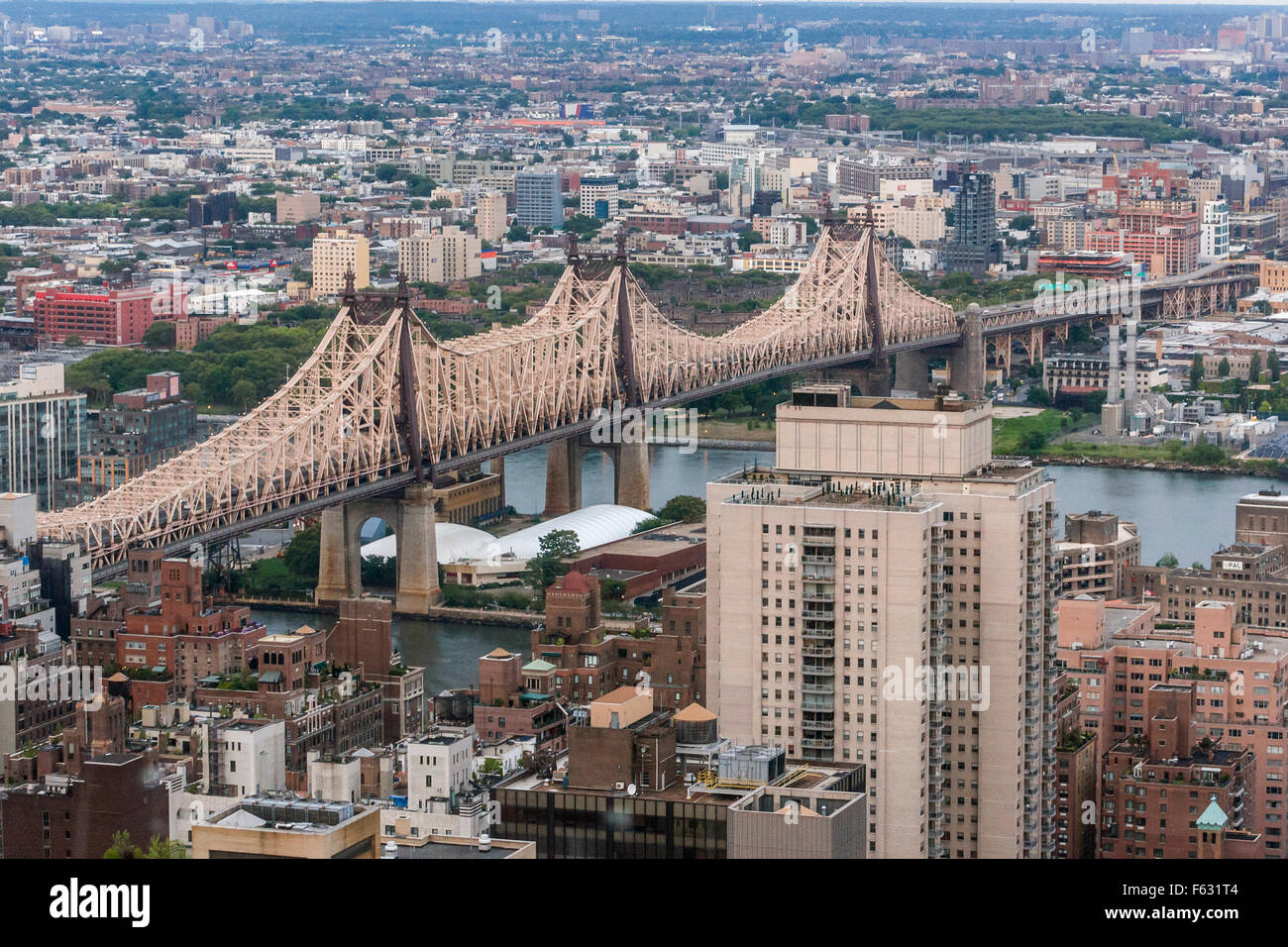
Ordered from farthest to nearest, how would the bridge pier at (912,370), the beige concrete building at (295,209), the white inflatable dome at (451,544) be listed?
the beige concrete building at (295,209)
the bridge pier at (912,370)
the white inflatable dome at (451,544)

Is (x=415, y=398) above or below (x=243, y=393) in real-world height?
above

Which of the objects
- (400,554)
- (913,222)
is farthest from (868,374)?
(913,222)

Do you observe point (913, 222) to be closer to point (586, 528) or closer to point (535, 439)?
point (535, 439)

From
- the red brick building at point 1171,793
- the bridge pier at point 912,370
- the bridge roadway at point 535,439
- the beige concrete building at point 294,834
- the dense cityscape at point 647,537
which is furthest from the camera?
the bridge pier at point 912,370

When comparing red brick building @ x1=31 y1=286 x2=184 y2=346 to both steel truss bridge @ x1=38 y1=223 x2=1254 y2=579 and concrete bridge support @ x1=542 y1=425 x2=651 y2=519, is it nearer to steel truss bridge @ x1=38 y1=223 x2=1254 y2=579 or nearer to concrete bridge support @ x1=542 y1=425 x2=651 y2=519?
steel truss bridge @ x1=38 y1=223 x2=1254 y2=579

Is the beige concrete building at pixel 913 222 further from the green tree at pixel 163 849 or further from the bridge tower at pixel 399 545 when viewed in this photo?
the green tree at pixel 163 849

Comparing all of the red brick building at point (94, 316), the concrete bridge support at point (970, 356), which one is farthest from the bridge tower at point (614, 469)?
the red brick building at point (94, 316)
